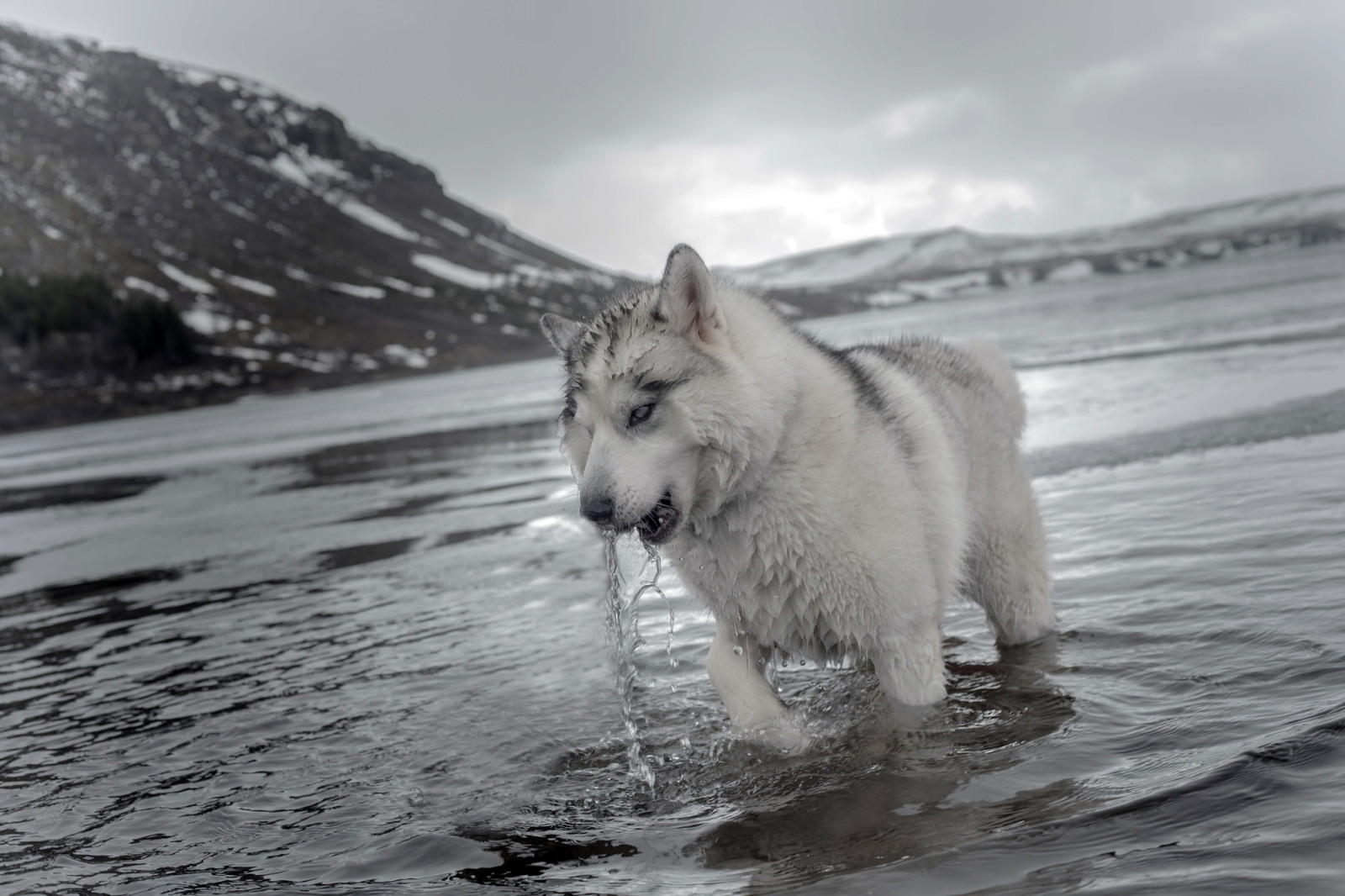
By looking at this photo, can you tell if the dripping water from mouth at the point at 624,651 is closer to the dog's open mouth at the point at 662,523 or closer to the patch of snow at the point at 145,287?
the dog's open mouth at the point at 662,523

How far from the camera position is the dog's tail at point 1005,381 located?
6754 millimetres

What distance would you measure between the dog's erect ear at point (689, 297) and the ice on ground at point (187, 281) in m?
132

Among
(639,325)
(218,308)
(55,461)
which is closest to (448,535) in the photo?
(639,325)

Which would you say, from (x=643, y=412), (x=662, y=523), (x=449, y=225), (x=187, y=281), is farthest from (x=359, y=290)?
(x=662, y=523)

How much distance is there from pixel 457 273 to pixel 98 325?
2719 inches

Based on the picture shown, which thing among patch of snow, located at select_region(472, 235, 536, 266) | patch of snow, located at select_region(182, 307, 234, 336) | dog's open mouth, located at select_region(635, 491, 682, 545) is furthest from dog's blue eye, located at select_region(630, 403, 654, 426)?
patch of snow, located at select_region(472, 235, 536, 266)

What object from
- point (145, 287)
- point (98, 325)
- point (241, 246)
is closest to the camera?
point (98, 325)

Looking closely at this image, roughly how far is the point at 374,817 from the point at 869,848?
2598mm

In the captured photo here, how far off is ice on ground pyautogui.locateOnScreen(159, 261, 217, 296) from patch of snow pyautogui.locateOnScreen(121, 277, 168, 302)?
2.65 meters

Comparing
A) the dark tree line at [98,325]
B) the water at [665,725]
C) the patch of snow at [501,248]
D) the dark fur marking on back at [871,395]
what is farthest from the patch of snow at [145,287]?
the dark fur marking on back at [871,395]

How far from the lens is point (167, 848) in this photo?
16.9ft

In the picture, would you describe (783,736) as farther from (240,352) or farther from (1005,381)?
(240,352)

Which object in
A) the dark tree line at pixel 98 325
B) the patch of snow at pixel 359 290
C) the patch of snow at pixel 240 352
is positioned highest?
the patch of snow at pixel 359 290

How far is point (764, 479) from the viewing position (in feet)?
15.9
